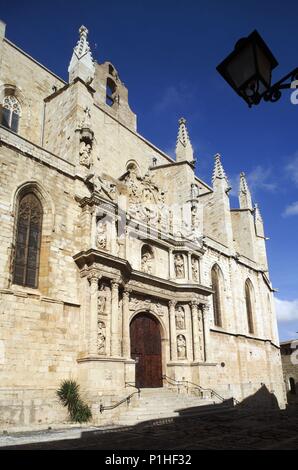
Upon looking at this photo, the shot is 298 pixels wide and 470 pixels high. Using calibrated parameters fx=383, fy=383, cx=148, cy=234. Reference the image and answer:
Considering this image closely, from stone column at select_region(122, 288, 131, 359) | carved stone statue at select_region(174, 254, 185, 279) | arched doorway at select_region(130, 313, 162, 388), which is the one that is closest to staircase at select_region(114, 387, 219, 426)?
arched doorway at select_region(130, 313, 162, 388)

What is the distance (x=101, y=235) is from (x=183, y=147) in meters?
9.78

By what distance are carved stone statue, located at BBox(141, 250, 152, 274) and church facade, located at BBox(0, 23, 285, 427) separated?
7 centimetres

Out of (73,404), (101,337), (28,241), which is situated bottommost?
(73,404)

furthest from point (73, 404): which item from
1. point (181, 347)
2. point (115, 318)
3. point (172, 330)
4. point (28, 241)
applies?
point (181, 347)

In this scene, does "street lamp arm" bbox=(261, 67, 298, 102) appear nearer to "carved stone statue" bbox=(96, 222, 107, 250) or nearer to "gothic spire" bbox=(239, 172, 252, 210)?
"carved stone statue" bbox=(96, 222, 107, 250)

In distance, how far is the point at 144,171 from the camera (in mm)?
21125

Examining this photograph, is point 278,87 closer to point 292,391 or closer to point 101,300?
point 101,300

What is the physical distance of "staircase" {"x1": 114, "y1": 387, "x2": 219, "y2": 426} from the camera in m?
11.6

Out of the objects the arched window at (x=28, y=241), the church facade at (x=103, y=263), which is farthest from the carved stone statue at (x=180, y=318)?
the arched window at (x=28, y=241)

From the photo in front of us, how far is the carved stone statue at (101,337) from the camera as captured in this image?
12268 millimetres

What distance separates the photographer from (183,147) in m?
21.6

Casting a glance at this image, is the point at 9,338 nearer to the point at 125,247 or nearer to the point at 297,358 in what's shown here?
the point at 125,247

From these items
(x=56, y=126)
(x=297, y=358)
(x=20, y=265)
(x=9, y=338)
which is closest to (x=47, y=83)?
(x=56, y=126)
